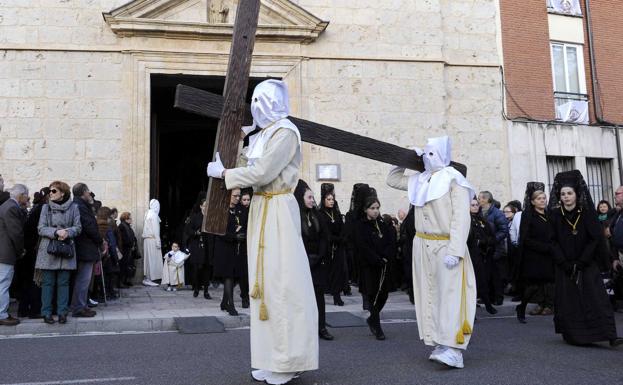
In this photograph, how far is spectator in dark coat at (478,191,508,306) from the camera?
9.84m

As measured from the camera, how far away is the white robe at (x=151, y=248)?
43.9ft

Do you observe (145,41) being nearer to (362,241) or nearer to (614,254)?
(362,241)

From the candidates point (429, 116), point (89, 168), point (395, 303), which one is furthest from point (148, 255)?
point (429, 116)

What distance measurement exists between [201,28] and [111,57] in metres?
2.08

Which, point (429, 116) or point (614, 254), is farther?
→ point (429, 116)

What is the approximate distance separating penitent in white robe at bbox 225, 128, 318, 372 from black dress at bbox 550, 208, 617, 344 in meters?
3.44

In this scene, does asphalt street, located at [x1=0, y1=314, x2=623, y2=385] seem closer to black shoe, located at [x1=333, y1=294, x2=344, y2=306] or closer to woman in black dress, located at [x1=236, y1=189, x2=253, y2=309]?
woman in black dress, located at [x1=236, y1=189, x2=253, y2=309]

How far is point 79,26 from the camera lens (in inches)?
541

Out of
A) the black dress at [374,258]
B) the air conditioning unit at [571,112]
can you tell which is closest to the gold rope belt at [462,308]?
the black dress at [374,258]

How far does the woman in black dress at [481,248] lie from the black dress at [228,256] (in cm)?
341

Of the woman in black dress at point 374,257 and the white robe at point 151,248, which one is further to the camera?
the white robe at point 151,248

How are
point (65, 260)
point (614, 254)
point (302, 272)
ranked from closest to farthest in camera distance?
point (302, 272) < point (65, 260) < point (614, 254)

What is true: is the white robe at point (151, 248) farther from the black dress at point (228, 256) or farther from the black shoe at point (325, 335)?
the black shoe at point (325, 335)

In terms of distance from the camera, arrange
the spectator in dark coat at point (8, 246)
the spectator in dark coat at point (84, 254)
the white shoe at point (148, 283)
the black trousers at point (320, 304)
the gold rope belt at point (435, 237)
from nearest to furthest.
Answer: the gold rope belt at point (435, 237), the black trousers at point (320, 304), the spectator in dark coat at point (8, 246), the spectator in dark coat at point (84, 254), the white shoe at point (148, 283)
